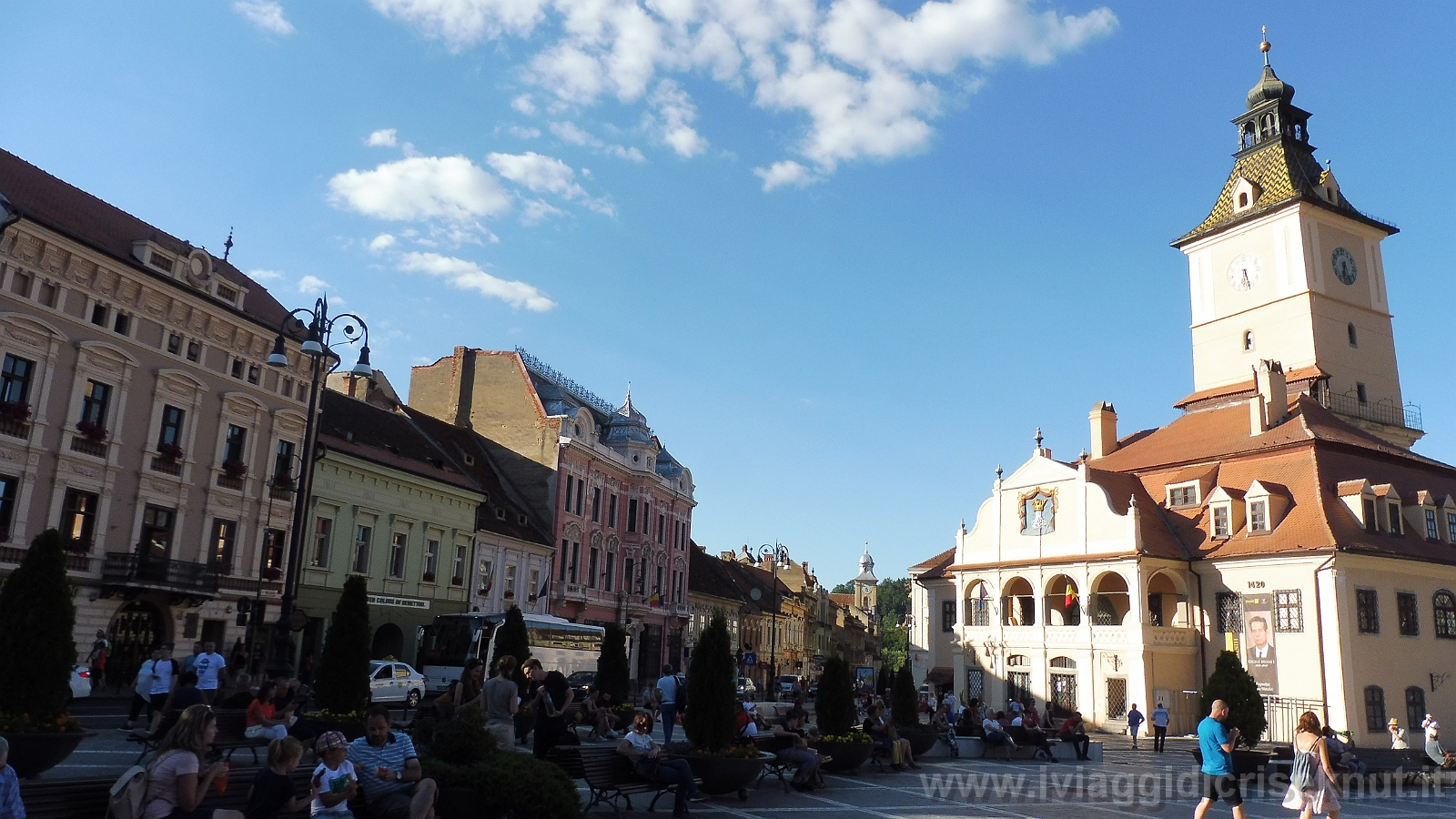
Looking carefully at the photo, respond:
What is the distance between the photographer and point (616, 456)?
196 ft

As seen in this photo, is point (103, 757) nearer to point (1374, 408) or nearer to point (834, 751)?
point (834, 751)

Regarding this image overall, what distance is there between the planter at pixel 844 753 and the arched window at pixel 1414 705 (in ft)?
87.3

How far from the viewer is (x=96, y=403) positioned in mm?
29625

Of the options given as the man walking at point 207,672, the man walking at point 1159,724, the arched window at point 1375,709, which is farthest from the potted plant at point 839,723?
the arched window at point 1375,709

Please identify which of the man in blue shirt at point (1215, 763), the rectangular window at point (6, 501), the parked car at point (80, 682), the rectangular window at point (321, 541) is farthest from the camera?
the rectangular window at point (321, 541)

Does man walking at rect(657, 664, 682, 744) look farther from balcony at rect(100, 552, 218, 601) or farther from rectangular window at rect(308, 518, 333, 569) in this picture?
rectangular window at rect(308, 518, 333, 569)

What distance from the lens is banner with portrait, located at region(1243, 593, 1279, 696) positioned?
123 ft

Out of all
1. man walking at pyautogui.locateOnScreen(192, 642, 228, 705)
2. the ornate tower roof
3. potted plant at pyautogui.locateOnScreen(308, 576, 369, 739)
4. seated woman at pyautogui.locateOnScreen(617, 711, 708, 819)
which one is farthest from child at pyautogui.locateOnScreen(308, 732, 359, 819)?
the ornate tower roof

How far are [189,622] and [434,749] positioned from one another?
2488 cm

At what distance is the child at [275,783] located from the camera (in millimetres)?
8523

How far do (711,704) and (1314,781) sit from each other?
7.95m

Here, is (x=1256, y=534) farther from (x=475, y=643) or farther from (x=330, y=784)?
(x=330, y=784)

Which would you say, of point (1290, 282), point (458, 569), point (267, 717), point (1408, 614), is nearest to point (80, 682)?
point (267, 717)

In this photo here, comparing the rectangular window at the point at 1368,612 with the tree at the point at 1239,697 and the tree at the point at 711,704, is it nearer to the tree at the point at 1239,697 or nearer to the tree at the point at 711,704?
the tree at the point at 1239,697
